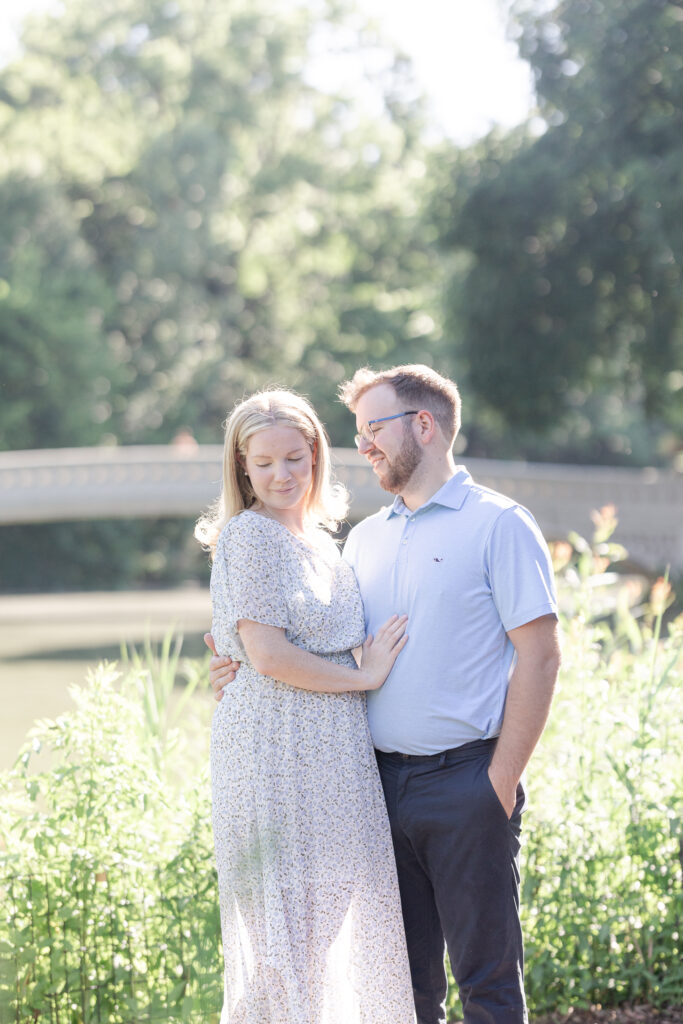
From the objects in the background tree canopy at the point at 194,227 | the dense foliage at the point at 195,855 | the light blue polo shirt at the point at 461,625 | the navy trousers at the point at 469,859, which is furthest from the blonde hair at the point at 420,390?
the background tree canopy at the point at 194,227

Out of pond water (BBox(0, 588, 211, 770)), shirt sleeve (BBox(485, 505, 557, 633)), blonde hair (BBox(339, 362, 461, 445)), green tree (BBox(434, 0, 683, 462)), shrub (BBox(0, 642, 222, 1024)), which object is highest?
green tree (BBox(434, 0, 683, 462))

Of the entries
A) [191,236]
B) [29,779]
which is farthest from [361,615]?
[191,236]

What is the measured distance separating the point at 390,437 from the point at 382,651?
0.46 metres

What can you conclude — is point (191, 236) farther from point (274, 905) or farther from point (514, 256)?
point (274, 905)

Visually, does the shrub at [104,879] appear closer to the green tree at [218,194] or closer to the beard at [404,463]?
the beard at [404,463]

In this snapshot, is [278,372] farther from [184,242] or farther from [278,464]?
[278,464]

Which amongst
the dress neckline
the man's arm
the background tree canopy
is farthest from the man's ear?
the background tree canopy

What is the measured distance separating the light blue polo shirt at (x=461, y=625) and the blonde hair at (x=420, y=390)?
0.22m

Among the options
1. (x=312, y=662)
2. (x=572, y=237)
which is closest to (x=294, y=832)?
(x=312, y=662)

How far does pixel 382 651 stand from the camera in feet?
9.12

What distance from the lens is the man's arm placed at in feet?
8.86

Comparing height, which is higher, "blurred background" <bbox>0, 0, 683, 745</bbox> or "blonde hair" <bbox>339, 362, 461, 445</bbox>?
"blurred background" <bbox>0, 0, 683, 745</bbox>

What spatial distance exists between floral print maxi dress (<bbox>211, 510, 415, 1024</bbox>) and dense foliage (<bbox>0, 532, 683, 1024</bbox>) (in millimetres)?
234

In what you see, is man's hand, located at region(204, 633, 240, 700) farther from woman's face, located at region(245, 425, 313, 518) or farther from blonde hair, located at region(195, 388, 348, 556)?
woman's face, located at region(245, 425, 313, 518)
